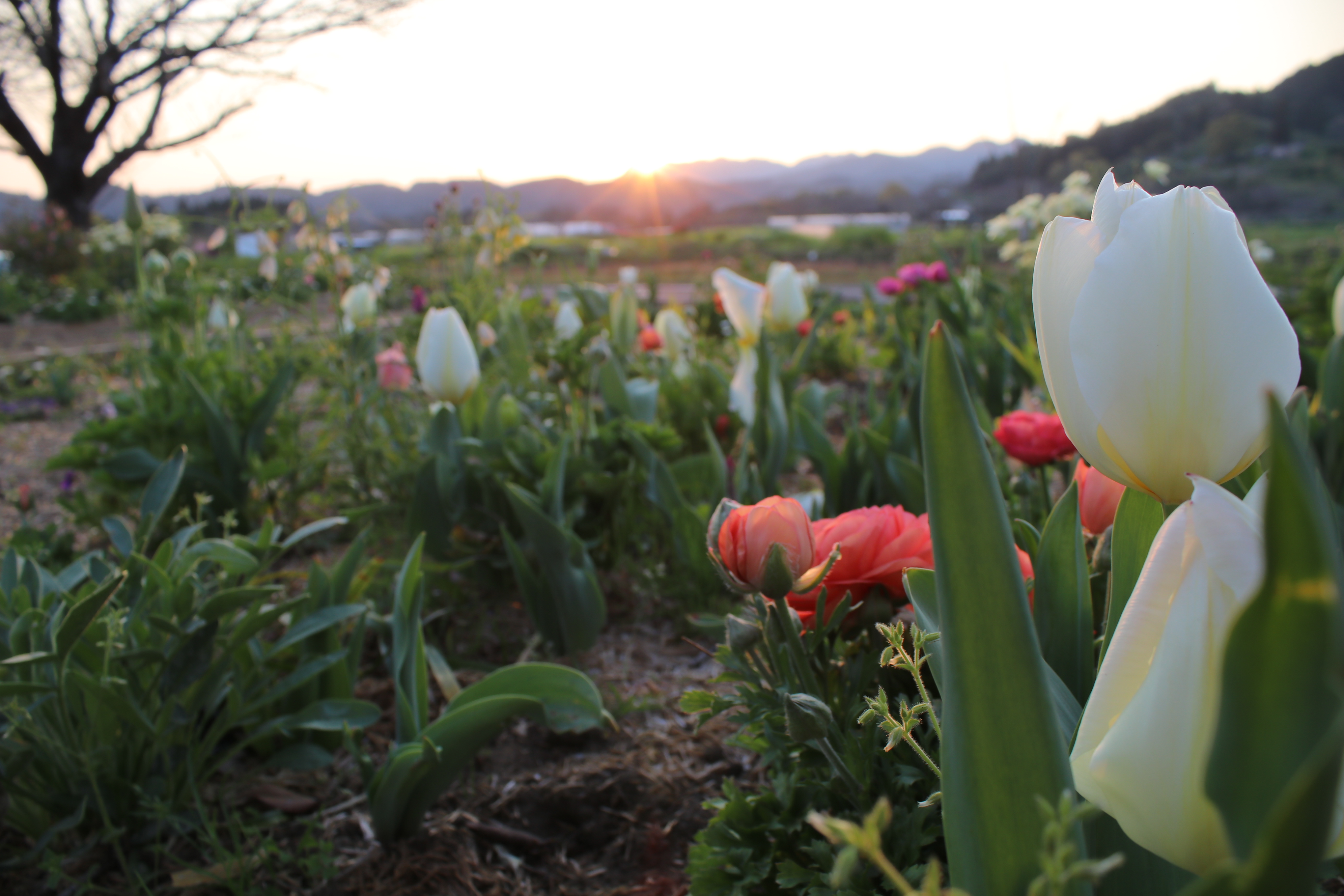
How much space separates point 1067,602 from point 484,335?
2.20 meters

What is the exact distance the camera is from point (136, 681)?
3.59ft

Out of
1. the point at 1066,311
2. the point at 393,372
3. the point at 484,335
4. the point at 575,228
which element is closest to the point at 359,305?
the point at 484,335

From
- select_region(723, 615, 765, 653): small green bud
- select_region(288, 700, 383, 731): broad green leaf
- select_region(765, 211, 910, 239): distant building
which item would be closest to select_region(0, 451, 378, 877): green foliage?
select_region(288, 700, 383, 731): broad green leaf

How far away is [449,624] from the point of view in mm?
1843

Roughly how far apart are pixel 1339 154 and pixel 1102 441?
36.1 meters

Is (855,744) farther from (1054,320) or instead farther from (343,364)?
(343,364)

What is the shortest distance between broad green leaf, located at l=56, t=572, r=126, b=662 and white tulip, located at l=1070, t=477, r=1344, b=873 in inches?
39.0

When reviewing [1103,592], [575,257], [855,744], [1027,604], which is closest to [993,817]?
[1027,604]

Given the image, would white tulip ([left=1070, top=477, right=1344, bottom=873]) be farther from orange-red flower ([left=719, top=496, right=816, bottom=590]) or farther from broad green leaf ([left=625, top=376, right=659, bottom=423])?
broad green leaf ([left=625, top=376, right=659, bottom=423])

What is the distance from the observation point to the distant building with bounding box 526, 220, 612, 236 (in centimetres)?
2002

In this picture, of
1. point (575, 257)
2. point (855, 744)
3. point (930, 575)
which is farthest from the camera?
point (575, 257)

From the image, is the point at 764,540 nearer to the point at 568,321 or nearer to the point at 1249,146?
the point at 568,321

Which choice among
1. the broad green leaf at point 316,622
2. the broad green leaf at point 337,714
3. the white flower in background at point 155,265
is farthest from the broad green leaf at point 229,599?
the white flower in background at point 155,265

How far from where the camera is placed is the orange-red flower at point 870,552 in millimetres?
725
